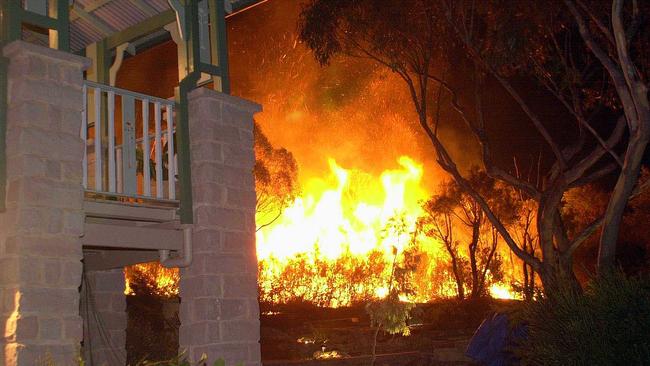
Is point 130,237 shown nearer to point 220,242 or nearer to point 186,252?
point 186,252

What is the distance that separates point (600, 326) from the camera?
7.88 meters

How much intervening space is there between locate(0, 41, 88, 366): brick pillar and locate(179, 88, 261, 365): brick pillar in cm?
156

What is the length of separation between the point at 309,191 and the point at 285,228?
303cm

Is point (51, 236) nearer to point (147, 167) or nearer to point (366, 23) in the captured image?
Answer: point (147, 167)

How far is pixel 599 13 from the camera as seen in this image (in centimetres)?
1334

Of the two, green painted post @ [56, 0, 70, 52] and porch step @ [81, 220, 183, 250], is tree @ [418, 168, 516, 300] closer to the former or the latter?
porch step @ [81, 220, 183, 250]

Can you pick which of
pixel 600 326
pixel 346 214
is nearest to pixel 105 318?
pixel 600 326

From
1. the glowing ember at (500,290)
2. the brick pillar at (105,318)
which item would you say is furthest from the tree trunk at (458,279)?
the brick pillar at (105,318)

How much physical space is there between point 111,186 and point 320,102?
23837 millimetres

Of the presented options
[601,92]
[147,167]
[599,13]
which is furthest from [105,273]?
[601,92]

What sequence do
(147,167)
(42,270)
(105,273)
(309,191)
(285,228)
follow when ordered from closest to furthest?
(42,270) → (147,167) → (105,273) → (285,228) → (309,191)

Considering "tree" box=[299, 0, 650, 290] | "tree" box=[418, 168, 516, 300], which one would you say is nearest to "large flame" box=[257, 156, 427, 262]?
"tree" box=[418, 168, 516, 300]

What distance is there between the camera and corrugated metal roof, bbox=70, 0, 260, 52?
10422 mm

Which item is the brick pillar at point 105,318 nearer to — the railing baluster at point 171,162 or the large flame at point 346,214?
the railing baluster at point 171,162
